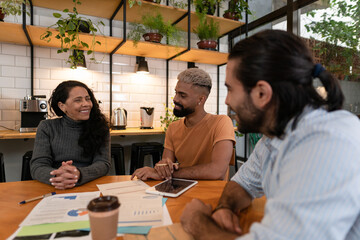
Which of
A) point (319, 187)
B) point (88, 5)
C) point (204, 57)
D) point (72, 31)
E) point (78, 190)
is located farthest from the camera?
point (204, 57)

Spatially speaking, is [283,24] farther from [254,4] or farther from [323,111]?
[323,111]

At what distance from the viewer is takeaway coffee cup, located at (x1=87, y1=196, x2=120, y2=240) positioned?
2.07 feet

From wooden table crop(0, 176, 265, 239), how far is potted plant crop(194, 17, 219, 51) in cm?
275

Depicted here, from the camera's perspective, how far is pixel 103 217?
0.64 m

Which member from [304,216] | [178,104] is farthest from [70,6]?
[304,216]

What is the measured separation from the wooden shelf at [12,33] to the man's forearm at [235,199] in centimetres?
271

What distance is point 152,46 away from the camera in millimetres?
3330

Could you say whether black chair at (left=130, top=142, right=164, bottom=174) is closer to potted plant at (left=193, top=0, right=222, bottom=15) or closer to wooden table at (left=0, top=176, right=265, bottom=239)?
wooden table at (left=0, top=176, right=265, bottom=239)

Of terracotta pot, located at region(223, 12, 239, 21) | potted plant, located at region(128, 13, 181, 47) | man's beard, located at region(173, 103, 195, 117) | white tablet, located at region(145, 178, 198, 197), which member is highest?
terracotta pot, located at region(223, 12, 239, 21)

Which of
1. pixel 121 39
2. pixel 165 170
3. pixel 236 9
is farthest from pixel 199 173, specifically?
pixel 236 9

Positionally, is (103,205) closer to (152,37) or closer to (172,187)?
(172,187)

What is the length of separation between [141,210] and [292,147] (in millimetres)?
599

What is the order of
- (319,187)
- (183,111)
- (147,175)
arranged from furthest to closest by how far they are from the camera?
(183,111) < (147,175) < (319,187)

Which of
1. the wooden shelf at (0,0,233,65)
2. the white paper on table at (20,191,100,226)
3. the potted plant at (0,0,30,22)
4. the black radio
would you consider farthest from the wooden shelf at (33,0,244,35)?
the white paper on table at (20,191,100,226)
